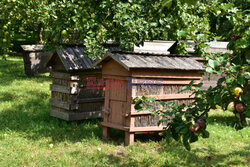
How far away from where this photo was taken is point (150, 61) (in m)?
6.50

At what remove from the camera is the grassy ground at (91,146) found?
568cm

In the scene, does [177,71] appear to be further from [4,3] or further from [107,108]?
[4,3]

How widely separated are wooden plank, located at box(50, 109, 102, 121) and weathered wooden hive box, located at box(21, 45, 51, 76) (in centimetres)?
732

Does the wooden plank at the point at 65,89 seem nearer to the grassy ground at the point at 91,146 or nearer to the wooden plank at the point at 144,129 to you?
the grassy ground at the point at 91,146

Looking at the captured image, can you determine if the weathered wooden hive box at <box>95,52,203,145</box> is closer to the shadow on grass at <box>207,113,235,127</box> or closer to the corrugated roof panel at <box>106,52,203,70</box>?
the corrugated roof panel at <box>106,52,203,70</box>

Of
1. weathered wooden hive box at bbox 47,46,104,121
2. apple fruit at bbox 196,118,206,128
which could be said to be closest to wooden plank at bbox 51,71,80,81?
weathered wooden hive box at bbox 47,46,104,121

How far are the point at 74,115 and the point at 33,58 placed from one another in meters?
8.49

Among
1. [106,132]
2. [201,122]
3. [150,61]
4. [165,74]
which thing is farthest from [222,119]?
[201,122]

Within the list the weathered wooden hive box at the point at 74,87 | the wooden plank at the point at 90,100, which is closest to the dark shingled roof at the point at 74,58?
the weathered wooden hive box at the point at 74,87

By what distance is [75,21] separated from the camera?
6.70 metres

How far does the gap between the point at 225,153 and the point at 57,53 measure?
4977 mm

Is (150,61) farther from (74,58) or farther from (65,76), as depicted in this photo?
(65,76)

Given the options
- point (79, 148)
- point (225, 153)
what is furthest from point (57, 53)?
point (225, 153)

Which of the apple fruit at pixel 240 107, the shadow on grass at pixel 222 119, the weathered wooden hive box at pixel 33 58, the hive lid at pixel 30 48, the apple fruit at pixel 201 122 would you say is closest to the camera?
the apple fruit at pixel 240 107
